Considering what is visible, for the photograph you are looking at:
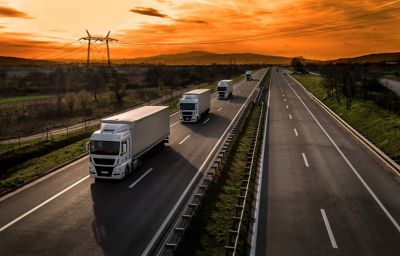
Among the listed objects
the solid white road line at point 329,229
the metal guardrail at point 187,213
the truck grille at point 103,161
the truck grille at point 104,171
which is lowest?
the solid white road line at point 329,229

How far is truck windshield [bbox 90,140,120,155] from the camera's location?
18797mm

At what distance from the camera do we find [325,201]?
1672cm

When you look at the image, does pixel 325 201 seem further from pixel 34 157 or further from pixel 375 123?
pixel 34 157

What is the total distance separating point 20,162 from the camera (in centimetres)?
2691

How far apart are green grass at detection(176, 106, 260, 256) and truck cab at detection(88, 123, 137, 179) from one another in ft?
17.4

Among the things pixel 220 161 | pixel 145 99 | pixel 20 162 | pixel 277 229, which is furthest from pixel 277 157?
pixel 145 99

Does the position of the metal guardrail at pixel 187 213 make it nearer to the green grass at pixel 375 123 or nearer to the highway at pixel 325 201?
the highway at pixel 325 201

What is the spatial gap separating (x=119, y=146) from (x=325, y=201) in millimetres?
11405

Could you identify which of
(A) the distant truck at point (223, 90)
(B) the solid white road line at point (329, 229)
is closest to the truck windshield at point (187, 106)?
(A) the distant truck at point (223, 90)

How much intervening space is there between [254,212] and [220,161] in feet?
22.5

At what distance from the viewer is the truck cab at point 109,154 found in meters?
18.8

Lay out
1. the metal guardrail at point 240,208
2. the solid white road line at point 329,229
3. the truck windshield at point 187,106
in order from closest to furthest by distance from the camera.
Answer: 1. the metal guardrail at point 240,208
2. the solid white road line at point 329,229
3. the truck windshield at point 187,106

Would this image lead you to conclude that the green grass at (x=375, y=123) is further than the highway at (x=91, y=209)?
Yes

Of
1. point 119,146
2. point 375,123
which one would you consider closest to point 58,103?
point 119,146
